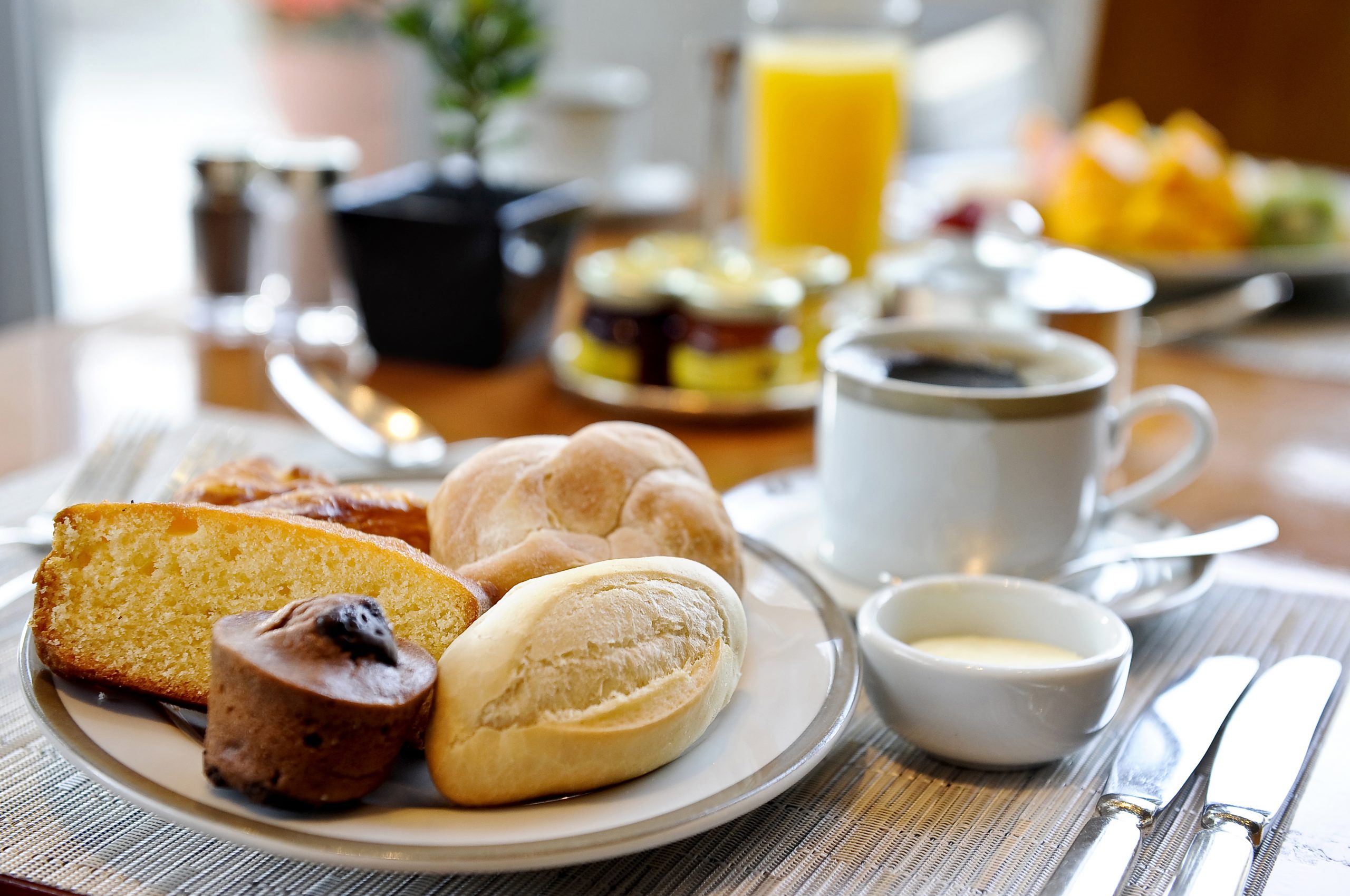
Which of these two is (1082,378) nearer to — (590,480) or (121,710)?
(590,480)

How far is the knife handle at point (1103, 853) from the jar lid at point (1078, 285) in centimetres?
56

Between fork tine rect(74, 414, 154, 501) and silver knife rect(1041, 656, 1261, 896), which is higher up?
fork tine rect(74, 414, 154, 501)

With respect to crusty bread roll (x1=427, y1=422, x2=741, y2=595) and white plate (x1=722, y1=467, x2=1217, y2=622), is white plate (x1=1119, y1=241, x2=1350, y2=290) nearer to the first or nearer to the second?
white plate (x1=722, y1=467, x2=1217, y2=622)

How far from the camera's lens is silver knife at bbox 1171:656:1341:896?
54cm

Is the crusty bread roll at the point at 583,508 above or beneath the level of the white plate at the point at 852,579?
above

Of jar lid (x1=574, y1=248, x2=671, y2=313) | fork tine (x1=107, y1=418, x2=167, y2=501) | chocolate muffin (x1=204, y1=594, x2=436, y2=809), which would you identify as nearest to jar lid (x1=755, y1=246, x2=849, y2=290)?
jar lid (x1=574, y1=248, x2=671, y2=313)

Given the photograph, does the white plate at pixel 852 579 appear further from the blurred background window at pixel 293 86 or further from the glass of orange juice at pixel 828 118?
the blurred background window at pixel 293 86

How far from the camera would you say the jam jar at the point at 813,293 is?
1360mm

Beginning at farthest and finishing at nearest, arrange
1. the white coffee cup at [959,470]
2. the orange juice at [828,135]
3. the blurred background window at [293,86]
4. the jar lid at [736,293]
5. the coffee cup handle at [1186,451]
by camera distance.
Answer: the blurred background window at [293,86]
the orange juice at [828,135]
the jar lid at [736,293]
the coffee cup handle at [1186,451]
the white coffee cup at [959,470]

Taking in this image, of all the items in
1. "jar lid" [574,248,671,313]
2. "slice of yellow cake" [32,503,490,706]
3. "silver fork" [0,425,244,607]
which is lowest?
"silver fork" [0,425,244,607]

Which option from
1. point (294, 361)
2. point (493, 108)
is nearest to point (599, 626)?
point (294, 361)

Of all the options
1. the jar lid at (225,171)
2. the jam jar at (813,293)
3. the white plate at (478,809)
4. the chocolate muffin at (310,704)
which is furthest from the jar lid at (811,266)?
the chocolate muffin at (310,704)

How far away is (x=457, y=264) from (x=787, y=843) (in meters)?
0.88

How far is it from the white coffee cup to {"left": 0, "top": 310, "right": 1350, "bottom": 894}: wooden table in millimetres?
258
